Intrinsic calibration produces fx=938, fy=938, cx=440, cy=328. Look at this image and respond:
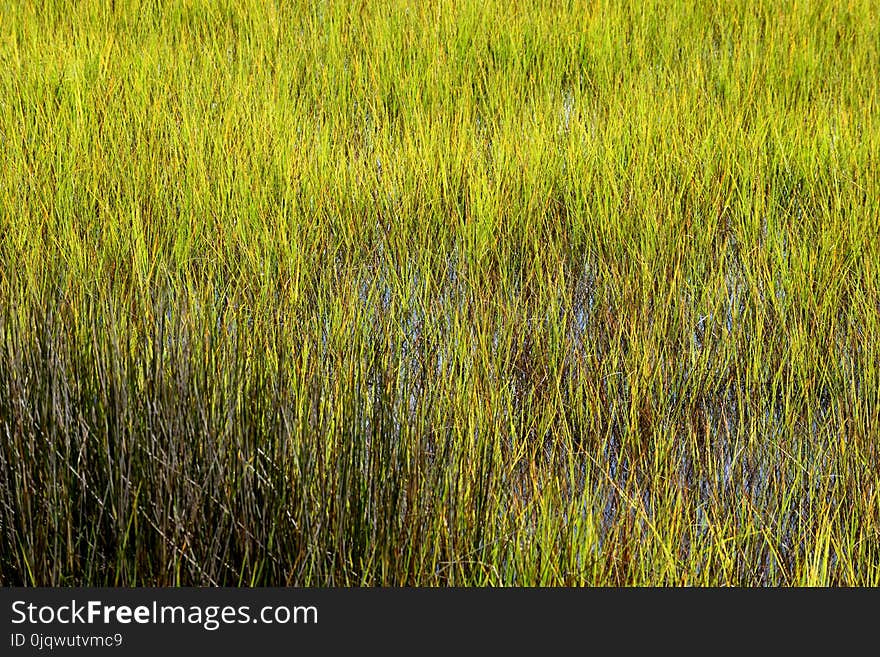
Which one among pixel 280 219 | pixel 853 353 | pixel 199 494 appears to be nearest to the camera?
pixel 199 494

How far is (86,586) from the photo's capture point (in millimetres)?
1410

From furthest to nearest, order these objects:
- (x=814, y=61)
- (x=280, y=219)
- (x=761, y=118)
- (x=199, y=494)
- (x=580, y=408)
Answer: (x=814, y=61)
(x=761, y=118)
(x=280, y=219)
(x=580, y=408)
(x=199, y=494)

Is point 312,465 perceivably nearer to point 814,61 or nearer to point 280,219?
point 280,219

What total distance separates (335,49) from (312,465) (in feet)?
8.27

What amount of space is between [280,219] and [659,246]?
99 cm

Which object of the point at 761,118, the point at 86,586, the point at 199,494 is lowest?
the point at 86,586

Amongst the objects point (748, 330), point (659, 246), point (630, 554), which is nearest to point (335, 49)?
point (659, 246)

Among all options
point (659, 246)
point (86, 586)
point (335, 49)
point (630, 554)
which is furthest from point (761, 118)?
point (86, 586)

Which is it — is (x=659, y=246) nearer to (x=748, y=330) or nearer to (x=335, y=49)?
(x=748, y=330)

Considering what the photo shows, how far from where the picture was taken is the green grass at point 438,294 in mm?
1475

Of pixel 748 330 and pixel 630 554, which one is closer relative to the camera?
pixel 630 554

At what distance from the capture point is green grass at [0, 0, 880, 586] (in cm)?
147

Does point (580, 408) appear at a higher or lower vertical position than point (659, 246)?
lower

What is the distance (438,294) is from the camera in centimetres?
222
